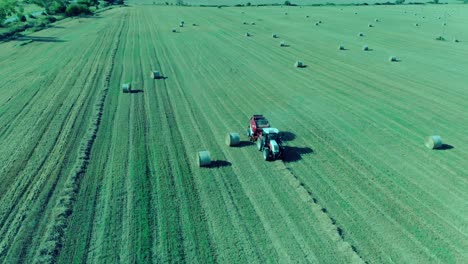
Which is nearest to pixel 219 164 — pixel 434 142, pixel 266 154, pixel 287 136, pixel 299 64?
pixel 266 154

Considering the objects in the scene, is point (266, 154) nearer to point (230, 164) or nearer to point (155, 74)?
point (230, 164)

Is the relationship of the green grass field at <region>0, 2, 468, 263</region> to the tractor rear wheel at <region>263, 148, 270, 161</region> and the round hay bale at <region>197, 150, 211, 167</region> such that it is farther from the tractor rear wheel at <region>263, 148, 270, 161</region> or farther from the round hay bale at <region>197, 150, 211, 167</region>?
the tractor rear wheel at <region>263, 148, 270, 161</region>

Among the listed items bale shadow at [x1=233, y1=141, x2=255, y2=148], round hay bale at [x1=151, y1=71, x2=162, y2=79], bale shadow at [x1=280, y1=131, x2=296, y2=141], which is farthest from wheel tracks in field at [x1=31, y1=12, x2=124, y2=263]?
bale shadow at [x1=280, y1=131, x2=296, y2=141]

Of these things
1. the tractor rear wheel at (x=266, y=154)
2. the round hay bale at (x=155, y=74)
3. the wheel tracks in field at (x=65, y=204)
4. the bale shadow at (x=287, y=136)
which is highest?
the round hay bale at (x=155, y=74)

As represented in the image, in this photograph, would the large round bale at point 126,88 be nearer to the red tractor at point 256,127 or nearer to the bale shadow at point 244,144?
the red tractor at point 256,127

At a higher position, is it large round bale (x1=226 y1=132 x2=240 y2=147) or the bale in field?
the bale in field

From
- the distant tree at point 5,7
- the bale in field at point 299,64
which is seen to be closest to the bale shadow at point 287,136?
the bale in field at point 299,64

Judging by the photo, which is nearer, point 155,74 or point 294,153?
point 294,153
